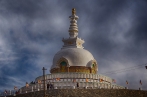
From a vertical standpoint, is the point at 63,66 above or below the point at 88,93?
above

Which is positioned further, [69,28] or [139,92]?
[69,28]

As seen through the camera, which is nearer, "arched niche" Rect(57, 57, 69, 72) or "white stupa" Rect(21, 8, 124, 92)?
"white stupa" Rect(21, 8, 124, 92)

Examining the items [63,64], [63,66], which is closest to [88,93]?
[63,66]

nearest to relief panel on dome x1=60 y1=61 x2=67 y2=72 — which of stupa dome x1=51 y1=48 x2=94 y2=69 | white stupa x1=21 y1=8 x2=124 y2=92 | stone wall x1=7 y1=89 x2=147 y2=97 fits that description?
white stupa x1=21 y1=8 x2=124 y2=92

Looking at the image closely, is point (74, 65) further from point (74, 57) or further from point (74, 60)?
point (74, 57)

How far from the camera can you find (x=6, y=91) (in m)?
42.1

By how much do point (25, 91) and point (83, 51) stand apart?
16.8m

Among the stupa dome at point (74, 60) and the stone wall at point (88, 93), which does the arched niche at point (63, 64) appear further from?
the stone wall at point (88, 93)

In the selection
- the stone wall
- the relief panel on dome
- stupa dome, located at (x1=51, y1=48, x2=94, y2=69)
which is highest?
stupa dome, located at (x1=51, y1=48, x2=94, y2=69)

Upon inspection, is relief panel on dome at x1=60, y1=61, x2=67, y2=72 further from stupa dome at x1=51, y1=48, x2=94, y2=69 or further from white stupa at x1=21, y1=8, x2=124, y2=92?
stupa dome at x1=51, y1=48, x2=94, y2=69

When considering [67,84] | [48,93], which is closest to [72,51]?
[67,84]

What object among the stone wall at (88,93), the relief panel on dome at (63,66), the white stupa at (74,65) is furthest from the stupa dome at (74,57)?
the stone wall at (88,93)

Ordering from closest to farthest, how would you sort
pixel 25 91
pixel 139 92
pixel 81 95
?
pixel 81 95
pixel 139 92
pixel 25 91

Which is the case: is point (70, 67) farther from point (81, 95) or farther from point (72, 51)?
point (81, 95)
